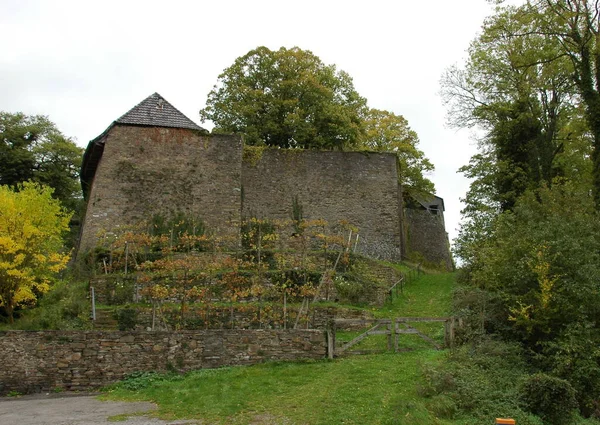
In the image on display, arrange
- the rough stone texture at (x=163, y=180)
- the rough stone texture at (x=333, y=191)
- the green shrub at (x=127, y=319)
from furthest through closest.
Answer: the rough stone texture at (x=333, y=191) → the rough stone texture at (x=163, y=180) → the green shrub at (x=127, y=319)

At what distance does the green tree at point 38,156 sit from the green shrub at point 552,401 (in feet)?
96.4

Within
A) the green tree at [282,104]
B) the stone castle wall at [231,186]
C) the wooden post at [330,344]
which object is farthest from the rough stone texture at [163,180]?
the wooden post at [330,344]

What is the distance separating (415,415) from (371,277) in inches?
456

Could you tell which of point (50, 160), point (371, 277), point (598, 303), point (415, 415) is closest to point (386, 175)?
point (371, 277)

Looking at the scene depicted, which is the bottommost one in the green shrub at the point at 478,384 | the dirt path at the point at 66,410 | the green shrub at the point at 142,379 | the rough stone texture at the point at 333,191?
the dirt path at the point at 66,410

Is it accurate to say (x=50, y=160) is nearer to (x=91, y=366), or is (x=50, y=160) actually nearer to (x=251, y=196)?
(x=251, y=196)

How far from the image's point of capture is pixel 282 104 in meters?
30.6

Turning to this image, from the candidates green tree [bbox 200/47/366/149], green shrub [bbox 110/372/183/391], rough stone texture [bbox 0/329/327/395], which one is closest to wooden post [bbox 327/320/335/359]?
rough stone texture [bbox 0/329/327/395]

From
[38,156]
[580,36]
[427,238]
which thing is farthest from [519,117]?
[38,156]

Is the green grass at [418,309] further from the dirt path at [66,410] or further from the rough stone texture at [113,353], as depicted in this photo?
the dirt path at [66,410]

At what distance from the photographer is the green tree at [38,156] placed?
34000mm

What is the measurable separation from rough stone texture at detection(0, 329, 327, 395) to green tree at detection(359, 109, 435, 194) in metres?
23.2

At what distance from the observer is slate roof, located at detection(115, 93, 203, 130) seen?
23188mm

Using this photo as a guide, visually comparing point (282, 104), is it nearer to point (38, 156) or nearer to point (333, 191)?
point (333, 191)
